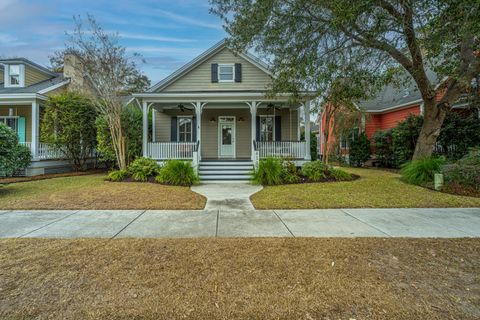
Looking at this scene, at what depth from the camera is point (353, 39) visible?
354 inches

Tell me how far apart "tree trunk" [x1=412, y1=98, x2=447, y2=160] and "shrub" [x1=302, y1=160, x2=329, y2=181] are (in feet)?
13.4

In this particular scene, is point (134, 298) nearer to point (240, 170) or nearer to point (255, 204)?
point (255, 204)

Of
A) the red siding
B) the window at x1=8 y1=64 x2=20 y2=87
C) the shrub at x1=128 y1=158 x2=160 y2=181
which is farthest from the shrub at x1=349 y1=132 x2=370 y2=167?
the window at x1=8 y1=64 x2=20 y2=87

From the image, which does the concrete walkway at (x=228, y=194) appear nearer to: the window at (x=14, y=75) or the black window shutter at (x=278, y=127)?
the black window shutter at (x=278, y=127)

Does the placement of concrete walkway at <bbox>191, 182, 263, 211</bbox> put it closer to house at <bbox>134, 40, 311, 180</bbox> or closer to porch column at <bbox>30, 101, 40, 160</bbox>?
house at <bbox>134, 40, 311, 180</bbox>

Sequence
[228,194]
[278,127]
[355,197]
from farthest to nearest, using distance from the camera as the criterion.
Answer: [278,127] < [228,194] < [355,197]

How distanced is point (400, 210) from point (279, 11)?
22.2ft

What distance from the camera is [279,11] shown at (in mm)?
8250

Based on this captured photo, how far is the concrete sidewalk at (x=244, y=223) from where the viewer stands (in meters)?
4.59

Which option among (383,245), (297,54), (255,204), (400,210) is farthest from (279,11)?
(383,245)

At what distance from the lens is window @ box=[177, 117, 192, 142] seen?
15.3 metres

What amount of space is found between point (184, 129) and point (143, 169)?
15.6 ft

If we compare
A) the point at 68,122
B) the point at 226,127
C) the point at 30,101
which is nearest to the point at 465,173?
the point at 226,127

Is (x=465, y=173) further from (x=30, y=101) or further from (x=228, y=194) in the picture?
(x=30, y=101)
